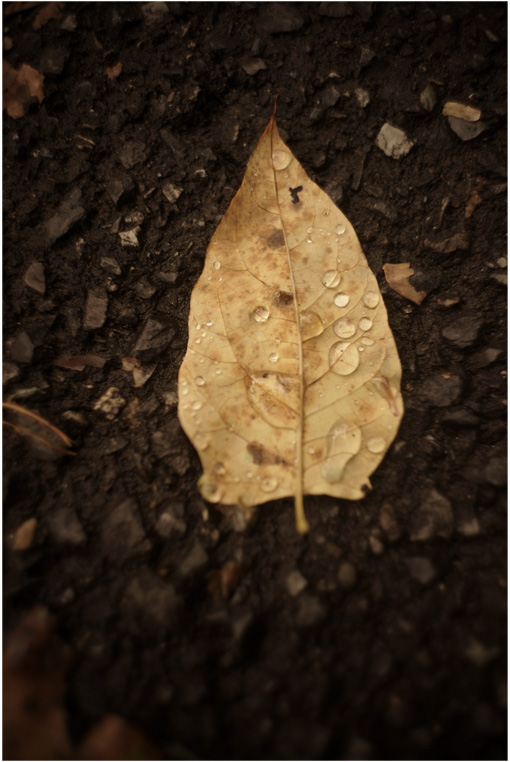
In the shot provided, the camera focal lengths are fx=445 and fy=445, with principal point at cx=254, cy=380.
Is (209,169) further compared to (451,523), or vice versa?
(209,169)

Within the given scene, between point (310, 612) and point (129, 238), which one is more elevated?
point (129, 238)

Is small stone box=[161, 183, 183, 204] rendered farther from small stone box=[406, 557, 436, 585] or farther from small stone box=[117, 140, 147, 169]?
small stone box=[406, 557, 436, 585]

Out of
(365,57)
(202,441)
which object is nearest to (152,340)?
(202,441)

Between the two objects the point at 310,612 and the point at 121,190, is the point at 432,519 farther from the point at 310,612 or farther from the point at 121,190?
the point at 121,190

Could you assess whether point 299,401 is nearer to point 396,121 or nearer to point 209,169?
point 209,169

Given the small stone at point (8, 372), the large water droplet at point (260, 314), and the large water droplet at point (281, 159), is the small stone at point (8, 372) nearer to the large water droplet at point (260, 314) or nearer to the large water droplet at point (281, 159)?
the large water droplet at point (260, 314)

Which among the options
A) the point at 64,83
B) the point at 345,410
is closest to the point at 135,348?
the point at 345,410

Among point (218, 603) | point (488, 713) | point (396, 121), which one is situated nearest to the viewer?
point (488, 713)
